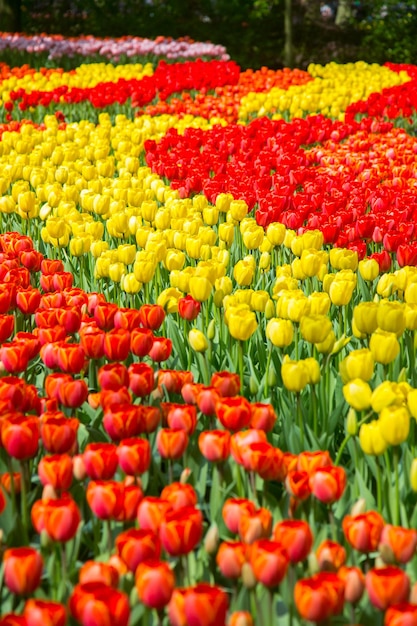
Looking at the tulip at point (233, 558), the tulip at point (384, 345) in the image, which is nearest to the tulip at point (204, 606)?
the tulip at point (233, 558)

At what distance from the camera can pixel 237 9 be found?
23.5 meters

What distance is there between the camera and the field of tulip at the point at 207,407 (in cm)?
175

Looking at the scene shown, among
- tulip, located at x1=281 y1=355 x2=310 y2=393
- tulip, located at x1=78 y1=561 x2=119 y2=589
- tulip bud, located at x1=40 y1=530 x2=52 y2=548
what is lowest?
tulip bud, located at x1=40 y1=530 x2=52 y2=548

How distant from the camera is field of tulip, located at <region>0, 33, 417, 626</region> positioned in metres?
1.75

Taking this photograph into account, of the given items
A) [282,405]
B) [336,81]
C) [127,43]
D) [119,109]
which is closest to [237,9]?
[127,43]

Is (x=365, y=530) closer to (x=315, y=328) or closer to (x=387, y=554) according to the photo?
(x=387, y=554)

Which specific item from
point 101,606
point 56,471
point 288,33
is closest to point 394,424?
point 56,471

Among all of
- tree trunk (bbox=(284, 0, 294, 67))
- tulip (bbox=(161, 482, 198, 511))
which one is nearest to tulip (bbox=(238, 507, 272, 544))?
tulip (bbox=(161, 482, 198, 511))

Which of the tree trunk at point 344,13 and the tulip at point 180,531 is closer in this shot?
the tulip at point 180,531

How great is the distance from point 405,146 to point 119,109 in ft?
14.1

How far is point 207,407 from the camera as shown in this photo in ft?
8.08

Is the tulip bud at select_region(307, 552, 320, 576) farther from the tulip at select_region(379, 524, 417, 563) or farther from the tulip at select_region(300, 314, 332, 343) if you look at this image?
the tulip at select_region(300, 314, 332, 343)

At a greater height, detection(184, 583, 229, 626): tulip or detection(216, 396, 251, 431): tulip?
detection(184, 583, 229, 626): tulip

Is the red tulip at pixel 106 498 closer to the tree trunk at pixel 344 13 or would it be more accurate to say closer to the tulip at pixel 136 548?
the tulip at pixel 136 548
